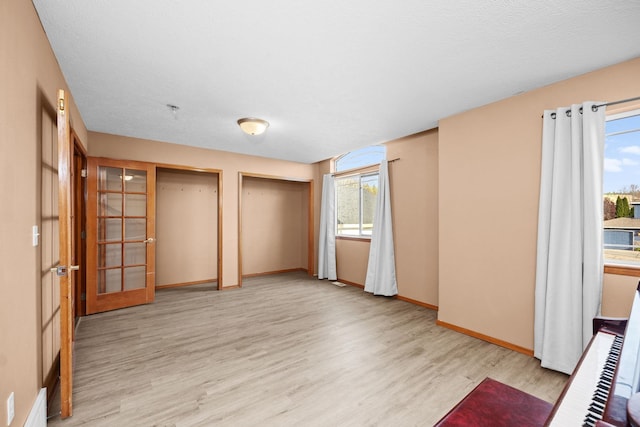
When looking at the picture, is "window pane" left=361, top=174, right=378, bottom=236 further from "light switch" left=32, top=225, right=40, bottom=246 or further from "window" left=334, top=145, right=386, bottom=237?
"light switch" left=32, top=225, right=40, bottom=246

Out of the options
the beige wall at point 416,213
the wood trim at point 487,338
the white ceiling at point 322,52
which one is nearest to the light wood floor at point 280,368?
the wood trim at point 487,338

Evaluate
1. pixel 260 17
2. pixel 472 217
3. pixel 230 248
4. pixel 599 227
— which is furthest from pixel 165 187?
pixel 599 227

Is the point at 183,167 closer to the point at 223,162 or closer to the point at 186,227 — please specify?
the point at 223,162

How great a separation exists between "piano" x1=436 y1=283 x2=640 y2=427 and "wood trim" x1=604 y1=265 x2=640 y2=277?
3.44ft

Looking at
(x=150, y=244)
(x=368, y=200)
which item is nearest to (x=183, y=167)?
(x=150, y=244)

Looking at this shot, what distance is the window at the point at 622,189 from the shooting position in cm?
228

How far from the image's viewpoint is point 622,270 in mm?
2186

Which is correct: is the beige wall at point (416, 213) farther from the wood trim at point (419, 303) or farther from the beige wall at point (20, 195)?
the beige wall at point (20, 195)

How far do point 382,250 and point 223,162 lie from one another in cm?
325

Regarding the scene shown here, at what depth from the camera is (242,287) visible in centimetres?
509

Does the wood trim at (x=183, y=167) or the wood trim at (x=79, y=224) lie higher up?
the wood trim at (x=183, y=167)

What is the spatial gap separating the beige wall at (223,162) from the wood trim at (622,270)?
488cm

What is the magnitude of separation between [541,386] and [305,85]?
10.6 feet

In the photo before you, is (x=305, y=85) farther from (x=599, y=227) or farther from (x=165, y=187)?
(x=165, y=187)
